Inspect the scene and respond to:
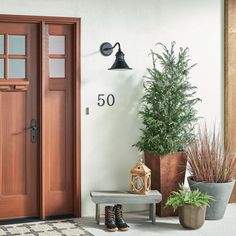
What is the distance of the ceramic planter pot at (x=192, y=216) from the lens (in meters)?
4.98

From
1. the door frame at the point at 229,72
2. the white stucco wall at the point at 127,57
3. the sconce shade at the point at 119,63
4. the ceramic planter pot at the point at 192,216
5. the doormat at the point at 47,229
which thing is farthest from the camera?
the door frame at the point at 229,72

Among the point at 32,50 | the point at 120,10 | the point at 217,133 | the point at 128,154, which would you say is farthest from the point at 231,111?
the point at 32,50

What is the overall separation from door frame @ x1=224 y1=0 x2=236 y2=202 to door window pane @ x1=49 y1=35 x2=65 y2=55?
1935 mm

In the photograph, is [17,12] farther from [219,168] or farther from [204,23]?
[219,168]

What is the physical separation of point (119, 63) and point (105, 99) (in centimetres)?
45

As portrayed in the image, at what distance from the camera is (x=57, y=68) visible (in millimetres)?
5520

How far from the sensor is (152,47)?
5.79m

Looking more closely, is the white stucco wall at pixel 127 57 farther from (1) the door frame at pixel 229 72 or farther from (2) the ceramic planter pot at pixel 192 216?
(2) the ceramic planter pot at pixel 192 216

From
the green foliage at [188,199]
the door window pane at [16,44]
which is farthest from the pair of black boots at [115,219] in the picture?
the door window pane at [16,44]

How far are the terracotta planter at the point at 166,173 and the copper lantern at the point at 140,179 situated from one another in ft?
0.67

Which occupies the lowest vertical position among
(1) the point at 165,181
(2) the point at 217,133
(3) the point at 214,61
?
(1) the point at 165,181

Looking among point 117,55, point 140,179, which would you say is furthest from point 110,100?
point 140,179

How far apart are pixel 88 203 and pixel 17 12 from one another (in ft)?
7.05

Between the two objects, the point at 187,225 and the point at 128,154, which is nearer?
the point at 187,225
